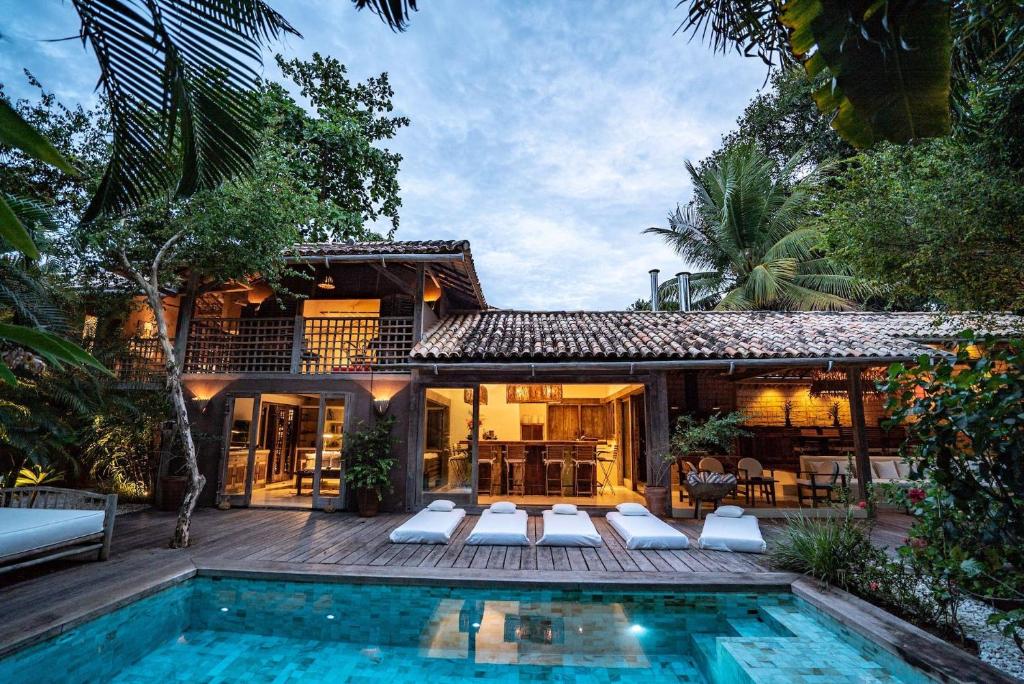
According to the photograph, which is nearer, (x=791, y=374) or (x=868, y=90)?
(x=868, y=90)

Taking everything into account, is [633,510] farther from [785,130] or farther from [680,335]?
[785,130]

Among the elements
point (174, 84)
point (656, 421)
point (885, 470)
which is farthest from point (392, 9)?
point (885, 470)

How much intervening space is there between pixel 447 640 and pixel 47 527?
416cm

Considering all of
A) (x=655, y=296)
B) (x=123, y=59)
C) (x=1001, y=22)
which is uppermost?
(x=655, y=296)

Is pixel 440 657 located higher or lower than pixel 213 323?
lower

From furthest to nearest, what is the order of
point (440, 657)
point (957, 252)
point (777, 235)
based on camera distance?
point (777, 235) < point (957, 252) < point (440, 657)

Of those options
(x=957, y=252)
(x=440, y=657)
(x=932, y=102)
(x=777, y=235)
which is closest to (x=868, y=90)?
(x=932, y=102)

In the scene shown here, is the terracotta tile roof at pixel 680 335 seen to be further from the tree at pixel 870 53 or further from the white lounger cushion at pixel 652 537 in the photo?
the tree at pixel 870 53

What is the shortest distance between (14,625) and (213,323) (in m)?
7.55

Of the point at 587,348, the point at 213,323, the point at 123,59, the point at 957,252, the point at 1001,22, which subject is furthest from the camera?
the point at 213,323

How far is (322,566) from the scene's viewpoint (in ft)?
17.5

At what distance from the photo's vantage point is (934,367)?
2918 mm

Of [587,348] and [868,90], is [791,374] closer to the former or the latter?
[587,348]

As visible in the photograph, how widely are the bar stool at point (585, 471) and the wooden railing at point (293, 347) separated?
4260 millimetres
